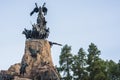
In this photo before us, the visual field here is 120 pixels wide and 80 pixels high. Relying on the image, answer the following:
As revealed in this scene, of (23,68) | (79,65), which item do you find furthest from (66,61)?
(23,68)

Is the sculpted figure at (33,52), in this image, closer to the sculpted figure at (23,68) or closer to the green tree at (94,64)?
the sculpted figure at (23,68)

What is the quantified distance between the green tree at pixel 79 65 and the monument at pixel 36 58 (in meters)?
6.58

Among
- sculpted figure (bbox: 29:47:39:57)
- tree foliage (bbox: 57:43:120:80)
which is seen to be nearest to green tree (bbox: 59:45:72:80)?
tree foliage (bbox: 57:43:120:80)

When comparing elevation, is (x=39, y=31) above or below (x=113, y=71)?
above

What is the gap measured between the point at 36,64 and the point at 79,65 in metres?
10.9

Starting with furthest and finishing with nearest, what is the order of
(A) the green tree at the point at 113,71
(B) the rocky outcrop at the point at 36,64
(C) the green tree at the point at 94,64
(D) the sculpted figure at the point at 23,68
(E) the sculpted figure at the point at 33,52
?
(A) the green tree at the point at 113,71 < (C) the green tree at the point at 94,64 < (E) the sculpted figure at the point at 33,52 < (D) the sculpted figure at the point at 23,68 < (B) the rocky outcrop at the point at 36,64

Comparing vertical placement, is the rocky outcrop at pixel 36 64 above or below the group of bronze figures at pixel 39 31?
below

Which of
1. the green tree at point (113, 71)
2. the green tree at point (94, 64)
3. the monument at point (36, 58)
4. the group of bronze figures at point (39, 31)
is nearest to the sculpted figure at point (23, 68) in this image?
the monument at point (36, 58)

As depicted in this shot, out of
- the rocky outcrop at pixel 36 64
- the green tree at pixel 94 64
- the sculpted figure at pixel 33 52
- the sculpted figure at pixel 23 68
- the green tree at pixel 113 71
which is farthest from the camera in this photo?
the green tree at pixel 113 71

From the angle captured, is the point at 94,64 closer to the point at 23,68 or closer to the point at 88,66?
the point at 88,66

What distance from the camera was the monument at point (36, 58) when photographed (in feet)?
151

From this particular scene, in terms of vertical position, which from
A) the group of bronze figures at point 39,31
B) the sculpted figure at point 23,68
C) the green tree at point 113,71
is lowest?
the sculpted figure at point 23,68

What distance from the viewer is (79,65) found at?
2237 inches

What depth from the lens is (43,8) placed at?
169 feet
